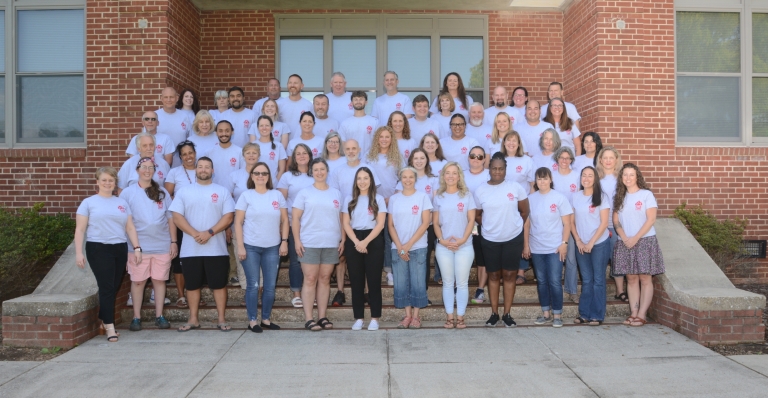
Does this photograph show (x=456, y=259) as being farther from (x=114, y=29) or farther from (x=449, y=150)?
(x=114, y=29)

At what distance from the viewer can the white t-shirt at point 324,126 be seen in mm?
7961

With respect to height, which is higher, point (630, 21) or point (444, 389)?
point (630, 21)

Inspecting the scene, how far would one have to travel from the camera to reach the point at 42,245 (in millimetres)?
7824

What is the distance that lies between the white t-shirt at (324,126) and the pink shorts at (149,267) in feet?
8.01

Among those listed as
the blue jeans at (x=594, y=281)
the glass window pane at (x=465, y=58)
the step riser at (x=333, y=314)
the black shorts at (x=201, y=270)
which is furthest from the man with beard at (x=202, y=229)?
the glass window pane at (x=465, y=58)

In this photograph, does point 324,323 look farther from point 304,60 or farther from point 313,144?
point 304,60

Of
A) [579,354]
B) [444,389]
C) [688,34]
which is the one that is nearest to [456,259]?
[579,354]

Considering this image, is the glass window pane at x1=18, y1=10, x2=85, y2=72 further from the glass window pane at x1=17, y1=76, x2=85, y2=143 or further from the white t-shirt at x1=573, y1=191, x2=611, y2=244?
the white t-shirt at x1=573, y1=191, x2=611, y2=244

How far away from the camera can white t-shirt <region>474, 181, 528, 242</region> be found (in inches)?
255

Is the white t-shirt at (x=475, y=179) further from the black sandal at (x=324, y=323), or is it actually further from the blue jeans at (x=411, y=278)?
the black sandal at (x=324, y=323)

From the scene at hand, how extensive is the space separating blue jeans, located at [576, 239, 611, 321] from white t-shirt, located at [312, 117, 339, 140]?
344 centimetres

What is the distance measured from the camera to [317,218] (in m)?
6.53

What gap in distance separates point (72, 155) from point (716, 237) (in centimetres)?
907

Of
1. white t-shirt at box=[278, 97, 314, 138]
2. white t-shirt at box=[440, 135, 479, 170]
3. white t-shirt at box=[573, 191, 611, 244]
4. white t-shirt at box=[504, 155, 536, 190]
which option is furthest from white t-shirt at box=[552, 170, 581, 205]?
white t-shirt at box=[278, 97, 314, 138]
